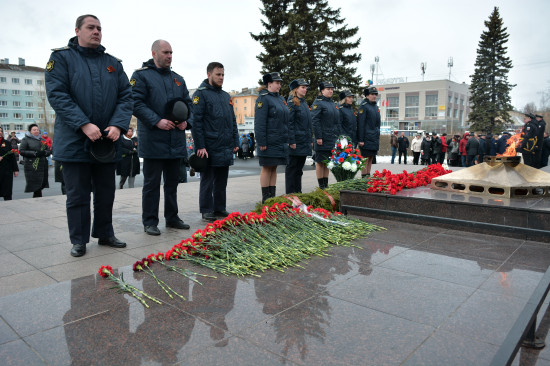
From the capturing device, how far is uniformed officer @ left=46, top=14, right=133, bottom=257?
145 inches

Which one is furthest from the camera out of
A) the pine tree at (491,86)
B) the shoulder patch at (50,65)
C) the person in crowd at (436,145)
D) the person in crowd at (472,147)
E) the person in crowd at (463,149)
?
the pine tree at (491,86)

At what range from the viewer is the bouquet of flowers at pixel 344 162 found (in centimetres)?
666

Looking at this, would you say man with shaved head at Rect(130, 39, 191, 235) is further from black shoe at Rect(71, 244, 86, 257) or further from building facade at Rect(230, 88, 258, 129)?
building facade at Rect(230, 88, 258, 129)

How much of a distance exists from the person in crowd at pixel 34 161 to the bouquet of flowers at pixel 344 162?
→ 5.83 m

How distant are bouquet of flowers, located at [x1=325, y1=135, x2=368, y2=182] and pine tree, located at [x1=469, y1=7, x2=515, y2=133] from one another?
3606 centimetres

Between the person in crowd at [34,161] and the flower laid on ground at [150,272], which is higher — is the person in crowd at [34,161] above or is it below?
above

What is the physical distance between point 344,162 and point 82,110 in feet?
13.4

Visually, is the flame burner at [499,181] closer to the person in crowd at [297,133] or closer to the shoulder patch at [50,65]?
the person in crowd at [297,133]

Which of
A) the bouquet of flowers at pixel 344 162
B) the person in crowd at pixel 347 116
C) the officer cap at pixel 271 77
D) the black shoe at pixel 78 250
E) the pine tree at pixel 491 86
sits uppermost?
the pine tree at pixel 491 86

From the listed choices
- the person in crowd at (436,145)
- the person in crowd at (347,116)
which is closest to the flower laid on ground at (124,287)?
the person in crowd at (347,116)

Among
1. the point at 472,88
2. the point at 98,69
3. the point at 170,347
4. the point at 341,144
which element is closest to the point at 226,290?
the point at 170,347

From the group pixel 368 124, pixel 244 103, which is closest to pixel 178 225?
pixel 368 124

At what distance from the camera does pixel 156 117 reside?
4520mm

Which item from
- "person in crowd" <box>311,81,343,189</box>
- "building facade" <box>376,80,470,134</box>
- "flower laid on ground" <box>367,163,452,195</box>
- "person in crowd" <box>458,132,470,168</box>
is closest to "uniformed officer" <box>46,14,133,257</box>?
"flower laid on ground" <box>367,163,452,195</box>
